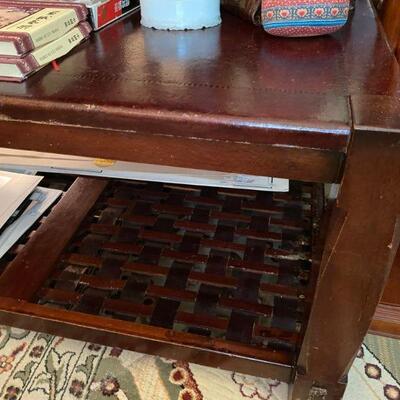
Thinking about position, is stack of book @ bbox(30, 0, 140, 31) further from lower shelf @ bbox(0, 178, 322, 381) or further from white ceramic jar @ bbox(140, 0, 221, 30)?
lower shelf @ bbox(0, 178, 322, 381)

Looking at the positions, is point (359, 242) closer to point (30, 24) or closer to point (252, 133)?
point (252, 133)

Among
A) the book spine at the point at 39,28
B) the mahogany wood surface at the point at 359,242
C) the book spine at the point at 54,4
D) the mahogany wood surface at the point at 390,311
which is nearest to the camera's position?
the mahogany wood surface at the point at 359,242

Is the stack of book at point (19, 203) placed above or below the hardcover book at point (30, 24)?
below

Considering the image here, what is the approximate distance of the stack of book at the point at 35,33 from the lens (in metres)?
0.46

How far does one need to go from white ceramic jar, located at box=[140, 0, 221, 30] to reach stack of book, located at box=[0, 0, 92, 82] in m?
0.08

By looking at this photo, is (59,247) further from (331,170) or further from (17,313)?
(331,170)

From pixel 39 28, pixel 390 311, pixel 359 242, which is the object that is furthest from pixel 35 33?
pixel 390 311

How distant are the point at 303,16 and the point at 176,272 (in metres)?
0.41

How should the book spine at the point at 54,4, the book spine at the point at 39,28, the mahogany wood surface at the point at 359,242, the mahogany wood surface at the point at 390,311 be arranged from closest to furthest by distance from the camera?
the mahogany wood surface at the point at 359,242 < the book spine at the point at 39,28 < the book spine at the point at 54,4 < the mahogany wood surface at the point at 390,311

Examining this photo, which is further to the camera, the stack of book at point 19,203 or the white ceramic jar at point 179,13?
the stack of book at point 19,203

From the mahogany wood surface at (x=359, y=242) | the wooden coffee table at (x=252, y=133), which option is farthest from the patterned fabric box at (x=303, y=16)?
the mahogany wood surface at (x=359, y=242)

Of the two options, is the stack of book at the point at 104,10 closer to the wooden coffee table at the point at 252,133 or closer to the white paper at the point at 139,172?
the wooden coffee table at the point at 252,133

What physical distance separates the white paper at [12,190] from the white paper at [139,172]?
0.03m

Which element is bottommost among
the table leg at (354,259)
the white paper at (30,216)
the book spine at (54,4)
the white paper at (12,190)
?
the white paper at (30,216)
